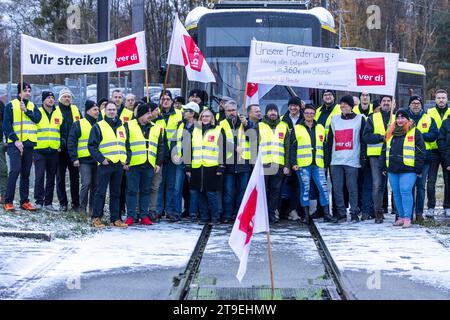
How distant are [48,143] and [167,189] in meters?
2.09

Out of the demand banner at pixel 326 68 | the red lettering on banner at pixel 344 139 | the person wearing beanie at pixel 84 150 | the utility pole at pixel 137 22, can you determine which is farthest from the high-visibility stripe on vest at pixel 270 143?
the utility pole at pixel 137 22

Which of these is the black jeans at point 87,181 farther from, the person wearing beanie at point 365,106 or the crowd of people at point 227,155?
the person wearing beanie at point 365,106

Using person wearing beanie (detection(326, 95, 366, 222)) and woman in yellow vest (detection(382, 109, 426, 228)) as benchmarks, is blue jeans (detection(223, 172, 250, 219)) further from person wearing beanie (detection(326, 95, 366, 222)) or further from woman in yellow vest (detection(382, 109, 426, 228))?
woman in yellow vest (detection(382, 109, 426, 228))

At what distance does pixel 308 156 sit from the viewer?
1568cm

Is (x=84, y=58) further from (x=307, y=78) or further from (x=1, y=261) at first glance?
(x=1, y=261)

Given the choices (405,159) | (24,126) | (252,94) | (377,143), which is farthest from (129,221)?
(405,159)

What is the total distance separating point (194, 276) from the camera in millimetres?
10742

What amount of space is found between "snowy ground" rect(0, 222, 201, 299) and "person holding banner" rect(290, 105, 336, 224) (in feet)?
7.41

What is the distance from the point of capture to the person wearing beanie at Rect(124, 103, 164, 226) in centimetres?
1514

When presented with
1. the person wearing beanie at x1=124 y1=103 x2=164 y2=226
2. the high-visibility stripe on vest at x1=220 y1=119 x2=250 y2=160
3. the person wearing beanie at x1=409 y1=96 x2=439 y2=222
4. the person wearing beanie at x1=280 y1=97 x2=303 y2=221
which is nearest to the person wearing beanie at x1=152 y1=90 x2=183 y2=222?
the person wearing beanie at x1=124 y1=103 x2=164 y2=226

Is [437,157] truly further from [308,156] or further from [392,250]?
[392,250]

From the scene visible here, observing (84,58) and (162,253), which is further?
(84,58)
